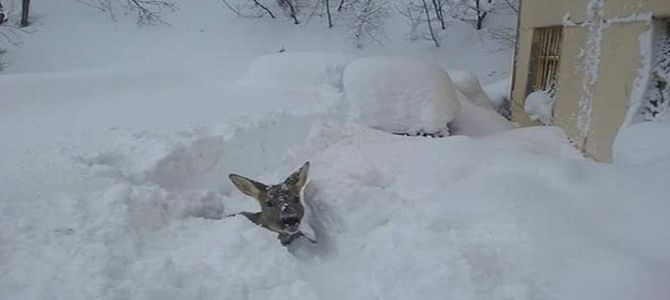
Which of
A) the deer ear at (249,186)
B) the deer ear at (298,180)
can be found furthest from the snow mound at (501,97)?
the deer ear at (249,186)

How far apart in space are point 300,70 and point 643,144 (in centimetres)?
427

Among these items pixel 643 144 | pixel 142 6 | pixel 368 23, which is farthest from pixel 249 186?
pixel 142 6

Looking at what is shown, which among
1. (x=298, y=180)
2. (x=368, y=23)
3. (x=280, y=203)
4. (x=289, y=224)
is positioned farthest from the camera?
(x=368, y=23)

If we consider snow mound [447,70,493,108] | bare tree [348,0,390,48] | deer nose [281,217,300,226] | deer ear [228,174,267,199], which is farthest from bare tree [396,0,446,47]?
deer nose [281,217,300,226]

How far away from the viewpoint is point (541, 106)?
22.4 feet

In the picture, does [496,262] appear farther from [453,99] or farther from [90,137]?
[453,99]

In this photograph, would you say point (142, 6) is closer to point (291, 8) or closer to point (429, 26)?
point (291, 8)

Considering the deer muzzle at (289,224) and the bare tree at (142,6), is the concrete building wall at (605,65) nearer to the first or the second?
the deer muzzle at (289,224)

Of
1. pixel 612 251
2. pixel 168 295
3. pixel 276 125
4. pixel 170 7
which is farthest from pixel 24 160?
pixel 170 7

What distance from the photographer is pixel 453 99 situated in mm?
6512

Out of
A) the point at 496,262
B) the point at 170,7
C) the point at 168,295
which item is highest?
the point at 170,7

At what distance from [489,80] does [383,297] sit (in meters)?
10.5

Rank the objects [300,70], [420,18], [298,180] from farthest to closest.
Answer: [420,18], [300,70], [298,180]

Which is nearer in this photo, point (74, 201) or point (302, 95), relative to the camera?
point (74, 201)
